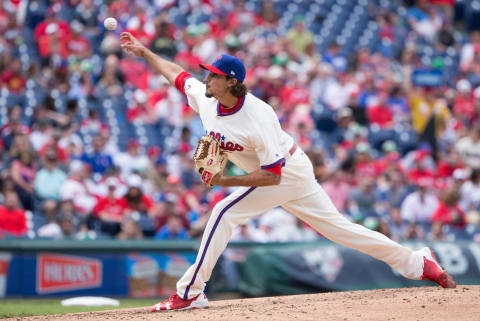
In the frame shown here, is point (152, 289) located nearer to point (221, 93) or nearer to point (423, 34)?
point (221, 93)

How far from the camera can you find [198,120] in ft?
39.9

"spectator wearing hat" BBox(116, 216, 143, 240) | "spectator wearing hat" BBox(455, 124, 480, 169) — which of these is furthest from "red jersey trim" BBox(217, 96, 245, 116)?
"spectator wearing hat" BBox(455, 124, 480, 169)

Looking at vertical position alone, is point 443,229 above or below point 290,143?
below

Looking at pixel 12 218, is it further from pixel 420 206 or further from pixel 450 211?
pixel 450 211

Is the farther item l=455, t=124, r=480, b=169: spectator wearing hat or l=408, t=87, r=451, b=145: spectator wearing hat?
l=408, t=87, r=451, b=145: spectator wearing hat

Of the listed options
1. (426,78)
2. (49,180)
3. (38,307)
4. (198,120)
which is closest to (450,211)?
(198,120)

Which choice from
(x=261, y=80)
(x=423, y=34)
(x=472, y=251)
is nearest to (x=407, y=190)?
(x=472, y=251)

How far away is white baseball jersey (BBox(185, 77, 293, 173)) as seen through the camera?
209 inches

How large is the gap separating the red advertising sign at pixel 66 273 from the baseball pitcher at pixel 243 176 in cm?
363

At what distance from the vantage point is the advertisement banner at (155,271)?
29.9 feet

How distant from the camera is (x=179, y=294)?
18.4 feet

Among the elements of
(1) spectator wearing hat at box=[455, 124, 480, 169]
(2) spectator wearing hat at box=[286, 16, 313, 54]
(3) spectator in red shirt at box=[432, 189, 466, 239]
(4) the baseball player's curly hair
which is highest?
(4) the baseball player's curly hair

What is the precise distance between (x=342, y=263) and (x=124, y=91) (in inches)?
209

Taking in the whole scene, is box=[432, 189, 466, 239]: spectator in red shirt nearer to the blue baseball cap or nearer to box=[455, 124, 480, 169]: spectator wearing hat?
box=[455, 124, 480, 169]: spectator wearing hat
